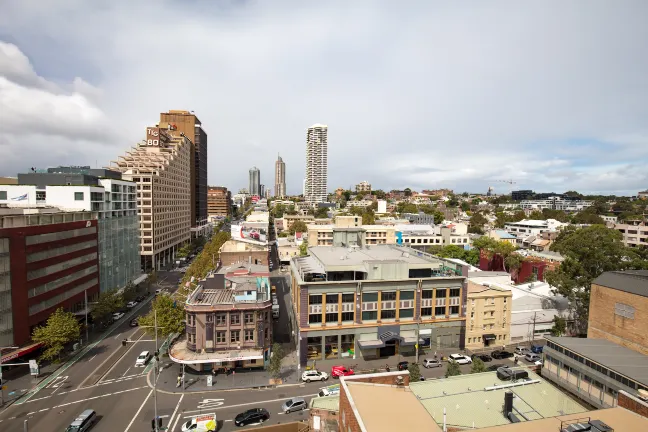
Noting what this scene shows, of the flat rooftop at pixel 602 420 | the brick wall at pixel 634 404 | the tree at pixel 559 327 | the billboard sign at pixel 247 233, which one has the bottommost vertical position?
the tree at pixel 559 327

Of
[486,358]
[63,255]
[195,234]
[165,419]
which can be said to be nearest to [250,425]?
[165,419]

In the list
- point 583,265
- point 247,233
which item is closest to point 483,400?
point 583,265

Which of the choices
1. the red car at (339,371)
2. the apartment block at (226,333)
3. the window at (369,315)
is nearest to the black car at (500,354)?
the window at (369,315)

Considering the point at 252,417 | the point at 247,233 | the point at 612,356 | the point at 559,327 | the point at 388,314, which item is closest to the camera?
the point at 612,356

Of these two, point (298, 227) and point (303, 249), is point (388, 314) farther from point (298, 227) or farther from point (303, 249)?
point (298, 227)

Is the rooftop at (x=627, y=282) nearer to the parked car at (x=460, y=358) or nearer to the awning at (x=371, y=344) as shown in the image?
the parked car at (x=460, y=358)

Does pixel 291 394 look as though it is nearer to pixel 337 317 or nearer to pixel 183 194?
pixel 337 317
